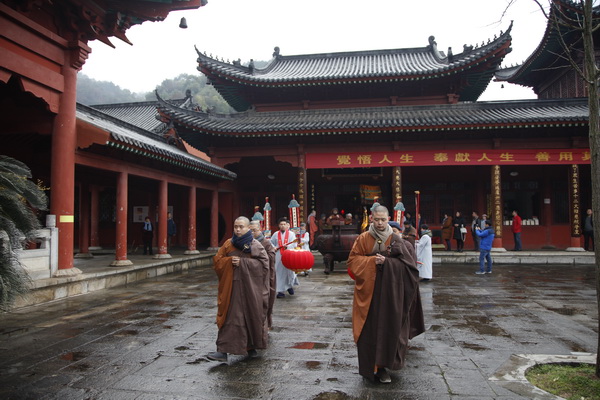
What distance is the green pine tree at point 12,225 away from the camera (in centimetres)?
316

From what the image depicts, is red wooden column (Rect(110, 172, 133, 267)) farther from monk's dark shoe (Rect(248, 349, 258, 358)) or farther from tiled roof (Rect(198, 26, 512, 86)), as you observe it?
tiled roof (Rect(198, 26, 512, 86))

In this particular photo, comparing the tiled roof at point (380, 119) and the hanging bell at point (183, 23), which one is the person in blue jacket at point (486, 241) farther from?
the hanging bell at point (183, 23)


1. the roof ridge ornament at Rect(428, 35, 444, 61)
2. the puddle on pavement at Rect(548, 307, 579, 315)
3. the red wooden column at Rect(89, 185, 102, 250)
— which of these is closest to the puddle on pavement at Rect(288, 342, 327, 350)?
the puddle on pavement at Rect(548, 307, 579, 315)

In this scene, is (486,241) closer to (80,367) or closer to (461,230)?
(461,230)

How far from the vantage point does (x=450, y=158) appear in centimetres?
1517

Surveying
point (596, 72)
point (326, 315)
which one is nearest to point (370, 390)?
point (326, 315)

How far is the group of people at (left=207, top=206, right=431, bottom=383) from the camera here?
379 centimetres

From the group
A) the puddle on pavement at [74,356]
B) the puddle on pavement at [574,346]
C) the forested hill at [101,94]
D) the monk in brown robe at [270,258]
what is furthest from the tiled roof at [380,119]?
the forested hill at [101,94]

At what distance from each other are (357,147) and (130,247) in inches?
405

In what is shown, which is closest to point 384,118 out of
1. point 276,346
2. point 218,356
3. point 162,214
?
point 162,214

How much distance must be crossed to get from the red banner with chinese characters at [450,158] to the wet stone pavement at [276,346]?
722 cm

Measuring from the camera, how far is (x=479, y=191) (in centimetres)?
1711

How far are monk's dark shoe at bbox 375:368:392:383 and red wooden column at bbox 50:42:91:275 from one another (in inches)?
264

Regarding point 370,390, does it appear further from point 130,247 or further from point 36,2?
point 130,247
